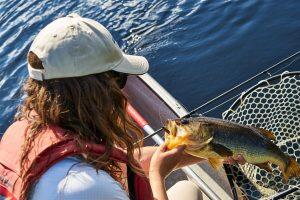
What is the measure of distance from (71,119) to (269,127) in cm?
266

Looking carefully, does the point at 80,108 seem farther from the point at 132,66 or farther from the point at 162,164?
the point at 162,164

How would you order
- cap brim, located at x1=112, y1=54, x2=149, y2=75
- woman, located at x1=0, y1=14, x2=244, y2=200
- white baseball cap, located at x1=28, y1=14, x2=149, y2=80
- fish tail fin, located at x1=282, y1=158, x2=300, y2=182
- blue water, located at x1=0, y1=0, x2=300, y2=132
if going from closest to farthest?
→ woman, located at x1=0, y1=14, x2=244, y2=200 → white baseball cap, located at x1=28, y1=14, x2=149, y2=80 → cap brim, located at x1=112, y1=54, x2=149, y2=75 → fish tail fin, located at x1=282, y1=158, x2=300, y2=182 → blue water, located at x1=0, y1=0, x2=300, y2=132

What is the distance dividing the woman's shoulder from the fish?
103 cm

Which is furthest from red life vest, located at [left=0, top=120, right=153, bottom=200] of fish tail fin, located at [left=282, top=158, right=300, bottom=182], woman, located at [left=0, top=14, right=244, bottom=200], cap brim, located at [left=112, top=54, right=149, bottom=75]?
fish tail fin, located at [left=282, top=158, right=300, bottom=182]

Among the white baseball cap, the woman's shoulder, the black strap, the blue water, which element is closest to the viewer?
the woman's shoulder

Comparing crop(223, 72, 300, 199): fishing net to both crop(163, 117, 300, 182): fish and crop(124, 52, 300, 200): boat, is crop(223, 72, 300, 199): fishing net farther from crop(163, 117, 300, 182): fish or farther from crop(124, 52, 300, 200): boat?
crop(163, 117, 300, 182): fish

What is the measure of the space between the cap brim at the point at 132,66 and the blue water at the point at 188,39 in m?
3.42

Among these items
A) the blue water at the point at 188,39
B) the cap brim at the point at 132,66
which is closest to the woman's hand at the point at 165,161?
the cap brim at the point at 132,66

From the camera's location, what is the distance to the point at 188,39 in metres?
8.66

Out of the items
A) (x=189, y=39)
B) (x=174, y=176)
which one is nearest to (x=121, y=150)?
(x=174, y=176)

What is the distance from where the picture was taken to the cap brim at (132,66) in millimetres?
2816

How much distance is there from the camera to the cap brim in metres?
2.82

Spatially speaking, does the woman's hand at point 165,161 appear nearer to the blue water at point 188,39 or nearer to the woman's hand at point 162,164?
the woman's hand at point 162,164

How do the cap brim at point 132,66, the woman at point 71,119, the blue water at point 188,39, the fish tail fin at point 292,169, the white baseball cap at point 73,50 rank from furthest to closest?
the blue water at point 188,39 < the fish tail fin at point 292,169 < the cap brim at point 132,66 < the white baseball cap at point 73,50 < the woman at point 71,119
